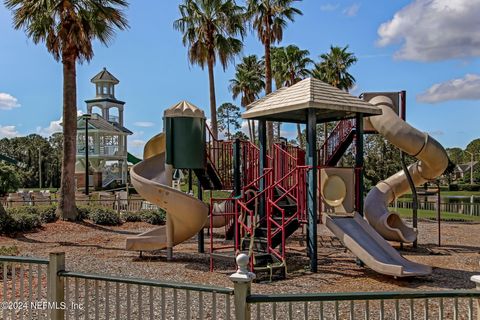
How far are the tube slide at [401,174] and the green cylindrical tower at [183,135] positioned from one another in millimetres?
5537

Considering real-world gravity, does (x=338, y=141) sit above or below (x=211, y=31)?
below

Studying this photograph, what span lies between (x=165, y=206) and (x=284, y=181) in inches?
120

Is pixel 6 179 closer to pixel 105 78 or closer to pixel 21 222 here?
pixel 105 78

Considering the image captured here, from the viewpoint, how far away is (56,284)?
4715 millimetres

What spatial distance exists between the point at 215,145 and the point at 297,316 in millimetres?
7171

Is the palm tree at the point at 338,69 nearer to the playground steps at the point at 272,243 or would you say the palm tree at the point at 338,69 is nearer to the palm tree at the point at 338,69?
the palm tree at the point at 338,69

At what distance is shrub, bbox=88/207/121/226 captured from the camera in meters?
19.8

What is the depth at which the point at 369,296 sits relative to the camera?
3752 millimetres

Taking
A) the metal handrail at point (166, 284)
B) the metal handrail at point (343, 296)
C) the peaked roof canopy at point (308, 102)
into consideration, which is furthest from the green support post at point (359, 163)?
the metal handrail at point (166, 284)

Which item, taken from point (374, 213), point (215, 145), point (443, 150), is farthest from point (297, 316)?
point (443, 150)

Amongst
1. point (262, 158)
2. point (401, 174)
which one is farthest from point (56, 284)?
point (401, 174)

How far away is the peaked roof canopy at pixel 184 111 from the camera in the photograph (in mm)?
11617

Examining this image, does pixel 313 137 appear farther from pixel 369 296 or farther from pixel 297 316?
pixel 369 296

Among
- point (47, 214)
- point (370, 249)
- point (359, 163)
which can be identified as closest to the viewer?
point (370, 249)
